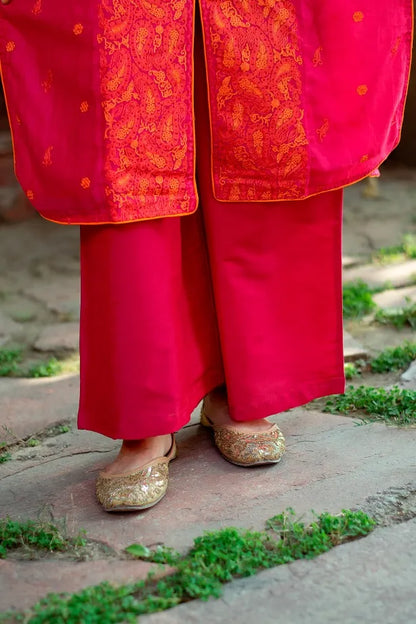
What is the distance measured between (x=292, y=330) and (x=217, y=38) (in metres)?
0.67

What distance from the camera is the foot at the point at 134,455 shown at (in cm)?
181

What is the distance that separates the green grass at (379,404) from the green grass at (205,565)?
0.56 m

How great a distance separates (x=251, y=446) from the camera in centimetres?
190

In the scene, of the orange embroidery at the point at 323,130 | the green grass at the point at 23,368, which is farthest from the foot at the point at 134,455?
the green grass at the point at 23,368

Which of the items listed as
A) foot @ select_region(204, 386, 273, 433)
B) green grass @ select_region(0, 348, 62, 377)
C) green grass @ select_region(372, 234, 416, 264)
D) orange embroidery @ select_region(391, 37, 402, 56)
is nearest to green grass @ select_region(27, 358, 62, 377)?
green grass @ select_region(0, 348, 62, 377)

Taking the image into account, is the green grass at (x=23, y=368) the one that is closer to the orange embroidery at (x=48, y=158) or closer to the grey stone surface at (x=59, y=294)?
the grey stone surface at (x=59, y=294)

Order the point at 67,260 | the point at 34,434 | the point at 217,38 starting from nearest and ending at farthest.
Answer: the point at 217,38
the point at 34,434
the point at 67,260

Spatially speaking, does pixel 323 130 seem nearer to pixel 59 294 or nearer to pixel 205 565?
pixel 205 565

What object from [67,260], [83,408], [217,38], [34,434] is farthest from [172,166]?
[67,260]

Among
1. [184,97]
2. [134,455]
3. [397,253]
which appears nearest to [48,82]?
[184,97]

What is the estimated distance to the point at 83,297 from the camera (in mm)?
1752

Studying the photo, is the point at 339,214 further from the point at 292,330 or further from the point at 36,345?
the point at 36,345

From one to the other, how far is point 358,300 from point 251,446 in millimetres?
1474

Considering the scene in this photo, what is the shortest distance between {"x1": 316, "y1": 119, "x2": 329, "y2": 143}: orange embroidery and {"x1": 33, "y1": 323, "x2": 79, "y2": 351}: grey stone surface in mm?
1528
